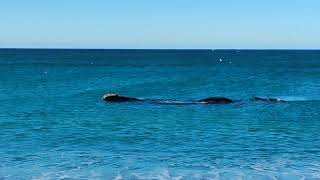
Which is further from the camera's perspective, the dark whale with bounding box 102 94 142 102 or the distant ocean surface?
the dark whale with bounding box 102 94 142 102

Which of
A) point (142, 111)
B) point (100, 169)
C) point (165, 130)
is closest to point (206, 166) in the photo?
point (100, 169)

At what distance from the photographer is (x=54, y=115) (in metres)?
45.9

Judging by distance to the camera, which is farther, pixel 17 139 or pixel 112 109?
pixel 112 109

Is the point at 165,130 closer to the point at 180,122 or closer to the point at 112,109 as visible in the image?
the point at 180,122

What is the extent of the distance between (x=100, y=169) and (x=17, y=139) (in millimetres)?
9259

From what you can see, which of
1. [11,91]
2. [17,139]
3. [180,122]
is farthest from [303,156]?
[11,91]

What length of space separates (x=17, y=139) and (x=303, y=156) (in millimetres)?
15787

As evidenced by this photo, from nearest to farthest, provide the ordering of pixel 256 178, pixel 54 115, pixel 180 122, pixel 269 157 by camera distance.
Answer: pixel 256 178, pixel 269 157, pixel 180 122, pixel 54 115

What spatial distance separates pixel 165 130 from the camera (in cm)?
3862

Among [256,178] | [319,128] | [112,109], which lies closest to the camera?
[256,178]

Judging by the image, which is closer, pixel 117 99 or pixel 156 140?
pixel 156 140

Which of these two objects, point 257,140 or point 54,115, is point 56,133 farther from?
point 257,140

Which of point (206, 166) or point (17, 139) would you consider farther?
point (17, 139)

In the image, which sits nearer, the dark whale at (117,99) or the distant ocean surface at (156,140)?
the distant ocean surface at (156,140)
